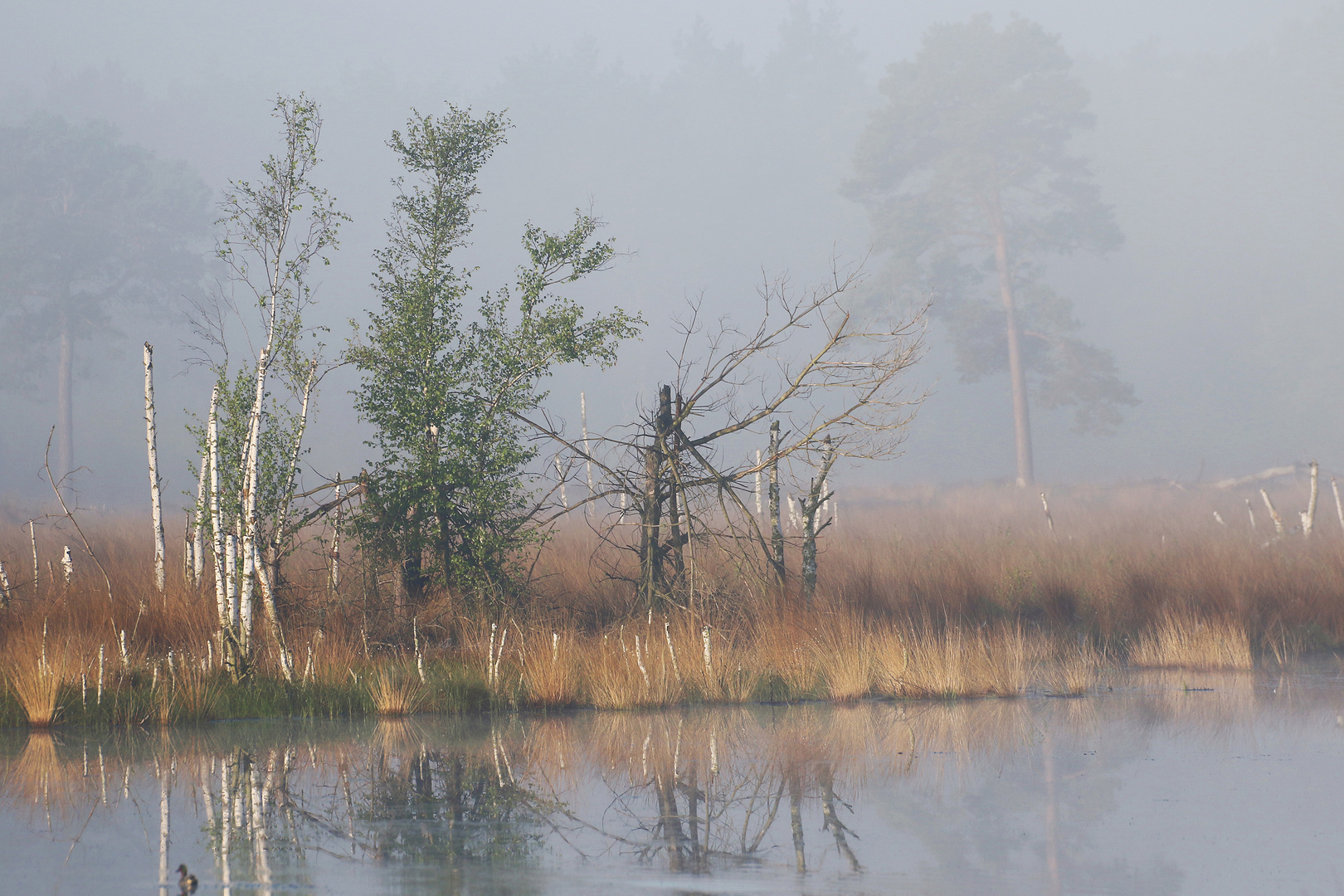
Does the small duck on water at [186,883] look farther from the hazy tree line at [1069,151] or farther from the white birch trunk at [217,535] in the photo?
the hazy tree line at [1069,151]

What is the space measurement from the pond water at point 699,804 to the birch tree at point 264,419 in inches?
56.9

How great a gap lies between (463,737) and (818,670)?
3.51 meters

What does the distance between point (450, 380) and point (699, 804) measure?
655 cm

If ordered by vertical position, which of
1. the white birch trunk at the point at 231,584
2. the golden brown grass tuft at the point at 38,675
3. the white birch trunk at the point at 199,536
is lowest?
the golden brown grass tuft at the point at 38,675

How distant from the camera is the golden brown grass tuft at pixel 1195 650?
34.5ft

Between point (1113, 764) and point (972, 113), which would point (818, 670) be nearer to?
point (1113, 764)

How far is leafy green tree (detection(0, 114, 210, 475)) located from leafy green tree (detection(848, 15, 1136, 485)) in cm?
3074

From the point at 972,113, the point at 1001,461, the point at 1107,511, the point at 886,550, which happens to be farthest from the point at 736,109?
the point at 886,550

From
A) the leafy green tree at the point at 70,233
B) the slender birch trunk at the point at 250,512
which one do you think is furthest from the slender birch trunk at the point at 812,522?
the leafy green tree at the point at 70,233

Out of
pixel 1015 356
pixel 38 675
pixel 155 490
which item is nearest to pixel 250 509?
pixel 38 675

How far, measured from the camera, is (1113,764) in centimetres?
665

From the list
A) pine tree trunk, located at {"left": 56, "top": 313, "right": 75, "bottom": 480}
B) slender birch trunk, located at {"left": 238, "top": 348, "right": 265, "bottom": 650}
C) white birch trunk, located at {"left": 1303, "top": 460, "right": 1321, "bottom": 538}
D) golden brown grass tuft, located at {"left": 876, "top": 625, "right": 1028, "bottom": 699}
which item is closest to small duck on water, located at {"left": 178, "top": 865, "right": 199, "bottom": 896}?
slender birch trunk, located at {"left": 238, "top": 348, "right": 265, "bottom": 650}

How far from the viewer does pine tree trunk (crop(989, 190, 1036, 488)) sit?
128ft

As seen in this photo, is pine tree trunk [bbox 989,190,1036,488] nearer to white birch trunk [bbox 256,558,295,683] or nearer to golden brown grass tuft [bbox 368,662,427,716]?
golden brown grass tuft [bbox 368,662,427,716]
